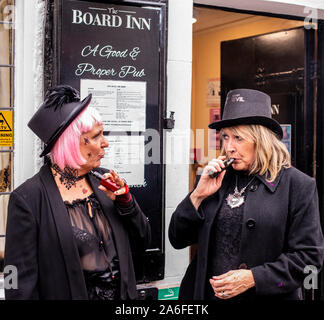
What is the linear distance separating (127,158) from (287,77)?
83.0 inches

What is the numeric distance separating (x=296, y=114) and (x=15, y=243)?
3.08 m

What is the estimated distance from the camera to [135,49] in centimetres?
298

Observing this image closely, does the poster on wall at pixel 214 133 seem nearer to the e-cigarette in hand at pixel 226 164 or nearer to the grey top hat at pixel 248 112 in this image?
the grey top hat at pixel 248 112

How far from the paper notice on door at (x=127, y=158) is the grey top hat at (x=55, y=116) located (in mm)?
815

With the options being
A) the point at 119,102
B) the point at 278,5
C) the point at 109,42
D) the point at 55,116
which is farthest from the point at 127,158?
the point at 278,5

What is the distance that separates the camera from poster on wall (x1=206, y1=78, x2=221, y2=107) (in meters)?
6.41

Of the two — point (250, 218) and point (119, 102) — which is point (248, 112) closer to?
point (250, 218)

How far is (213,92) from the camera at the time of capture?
21.2 feet

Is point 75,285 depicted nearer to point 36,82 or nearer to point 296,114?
point 36,82

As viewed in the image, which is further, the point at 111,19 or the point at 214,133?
the point at 214,133

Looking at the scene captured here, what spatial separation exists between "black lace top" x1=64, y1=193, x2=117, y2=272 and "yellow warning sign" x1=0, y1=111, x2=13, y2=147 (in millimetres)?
962

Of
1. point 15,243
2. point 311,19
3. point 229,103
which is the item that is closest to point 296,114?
point 311,19

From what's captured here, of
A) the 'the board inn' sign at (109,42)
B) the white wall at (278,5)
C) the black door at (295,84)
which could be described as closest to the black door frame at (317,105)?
the black door at (295,84)

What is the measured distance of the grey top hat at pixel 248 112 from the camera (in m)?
2.37
